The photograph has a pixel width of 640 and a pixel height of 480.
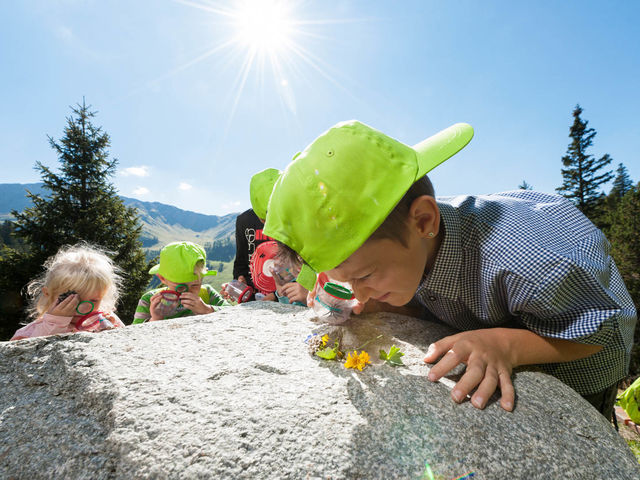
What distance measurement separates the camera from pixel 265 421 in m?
1.03

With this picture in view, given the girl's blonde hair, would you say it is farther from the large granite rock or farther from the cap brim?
the cap brim

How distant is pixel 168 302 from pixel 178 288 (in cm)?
20

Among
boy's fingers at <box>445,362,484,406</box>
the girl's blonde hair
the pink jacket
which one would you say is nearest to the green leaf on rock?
boy's fingers at <box>445,362,484,406</box>

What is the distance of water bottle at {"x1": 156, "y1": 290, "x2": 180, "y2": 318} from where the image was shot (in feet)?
11.5

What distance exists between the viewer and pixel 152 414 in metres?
1.05

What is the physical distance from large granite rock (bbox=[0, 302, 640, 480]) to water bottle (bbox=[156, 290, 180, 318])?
1.98 metres

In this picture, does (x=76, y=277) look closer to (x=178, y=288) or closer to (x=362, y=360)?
(x=178, y=288)

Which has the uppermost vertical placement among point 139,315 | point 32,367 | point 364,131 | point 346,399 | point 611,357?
point 364,131

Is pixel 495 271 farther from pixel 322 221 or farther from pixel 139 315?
pixel 139 315

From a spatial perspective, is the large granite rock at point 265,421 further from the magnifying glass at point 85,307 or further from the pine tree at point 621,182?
the pine tree at point 621,182

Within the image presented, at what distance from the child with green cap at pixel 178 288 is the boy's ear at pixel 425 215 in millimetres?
2891

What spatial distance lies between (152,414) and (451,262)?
1.49 meters

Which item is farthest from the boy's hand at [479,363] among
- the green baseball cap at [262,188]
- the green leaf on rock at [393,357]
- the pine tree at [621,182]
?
the pine tree at [621,182]

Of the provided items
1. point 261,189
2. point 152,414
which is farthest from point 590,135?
point 152,414
